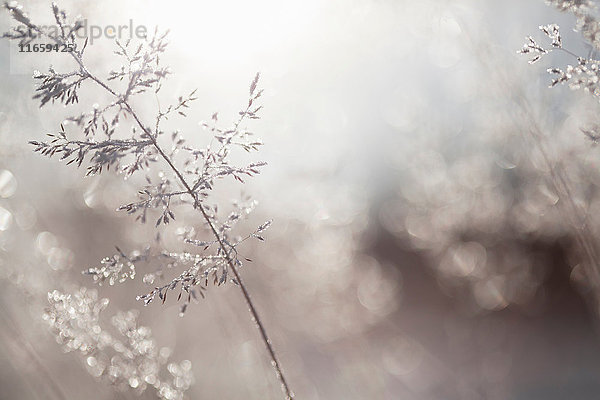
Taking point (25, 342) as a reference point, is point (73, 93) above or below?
above

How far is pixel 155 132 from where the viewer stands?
177 cm

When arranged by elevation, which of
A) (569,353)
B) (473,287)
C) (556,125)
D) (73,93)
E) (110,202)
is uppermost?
(110,202)

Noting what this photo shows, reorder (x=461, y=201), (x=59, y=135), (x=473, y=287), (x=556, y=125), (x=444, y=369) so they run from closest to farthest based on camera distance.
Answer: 1. (x=59, y=135)
2. (x=556, y=125)
3. (x=461, y=201)
4. (x=444, y=369)
5. (x=473, y=287)

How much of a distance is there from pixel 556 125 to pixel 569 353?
7.99m

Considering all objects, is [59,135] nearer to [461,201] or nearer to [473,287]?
[461,201]

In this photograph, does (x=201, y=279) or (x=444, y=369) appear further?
(x=444, y=369)

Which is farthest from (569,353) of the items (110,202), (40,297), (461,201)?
(40,297)

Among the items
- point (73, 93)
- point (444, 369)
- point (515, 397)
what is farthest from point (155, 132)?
point (444, 369)

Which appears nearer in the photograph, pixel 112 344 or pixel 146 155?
pixel 146 155

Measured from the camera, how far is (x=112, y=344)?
2756mm

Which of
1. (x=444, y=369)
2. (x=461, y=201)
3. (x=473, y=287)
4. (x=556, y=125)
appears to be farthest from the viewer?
(x=473, y=287)

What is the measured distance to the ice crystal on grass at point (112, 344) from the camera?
2498mm

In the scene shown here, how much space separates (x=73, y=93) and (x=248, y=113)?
0.62 meters

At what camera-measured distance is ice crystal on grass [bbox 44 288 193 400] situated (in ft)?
8.19
